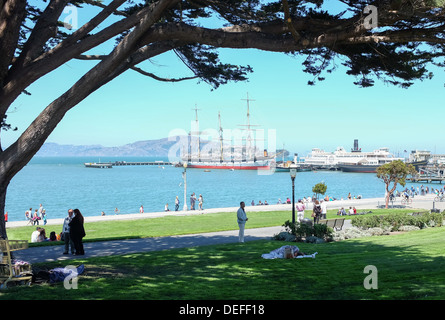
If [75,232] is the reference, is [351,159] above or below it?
above

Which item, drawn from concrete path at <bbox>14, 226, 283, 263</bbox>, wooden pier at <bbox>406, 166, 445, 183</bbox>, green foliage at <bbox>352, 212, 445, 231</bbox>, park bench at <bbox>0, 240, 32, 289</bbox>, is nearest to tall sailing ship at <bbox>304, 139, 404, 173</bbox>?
wooden pier at <bbox>406, 166, 445, 183</bbox>

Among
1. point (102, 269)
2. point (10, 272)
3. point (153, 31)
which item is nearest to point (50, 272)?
point (10, 272)

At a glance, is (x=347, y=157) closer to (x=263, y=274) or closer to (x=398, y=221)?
(x=398, y=221)

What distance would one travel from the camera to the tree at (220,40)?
25.9ft

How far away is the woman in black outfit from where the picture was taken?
12156mm

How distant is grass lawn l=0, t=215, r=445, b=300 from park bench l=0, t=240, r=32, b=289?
0.45 meters

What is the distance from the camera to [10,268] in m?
7.65

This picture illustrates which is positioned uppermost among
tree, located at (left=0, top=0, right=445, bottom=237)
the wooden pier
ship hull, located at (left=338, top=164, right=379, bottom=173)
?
tree, located at (left=0, top=0, right=445, bottom=237)

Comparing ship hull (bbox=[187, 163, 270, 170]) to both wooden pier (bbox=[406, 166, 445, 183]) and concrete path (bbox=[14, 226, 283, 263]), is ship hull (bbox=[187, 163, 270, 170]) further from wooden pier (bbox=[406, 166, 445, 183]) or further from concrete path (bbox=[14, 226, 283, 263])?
concrete path (bbox=[14, 226, 283, 263])

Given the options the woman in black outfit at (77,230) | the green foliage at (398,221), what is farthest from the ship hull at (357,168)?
the woman in black outfit at (77,230)

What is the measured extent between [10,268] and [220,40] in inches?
210

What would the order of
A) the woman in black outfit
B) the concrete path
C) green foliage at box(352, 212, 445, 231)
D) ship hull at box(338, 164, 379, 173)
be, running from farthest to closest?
ship hull at box(338, 164, 379, 173), green foliage at box(352, 212, 445, 231), the concrete path, the woman in black outfit

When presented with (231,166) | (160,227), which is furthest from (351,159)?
(160,227)
